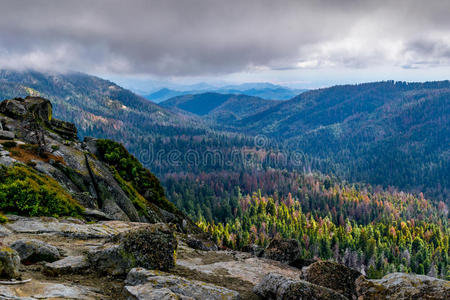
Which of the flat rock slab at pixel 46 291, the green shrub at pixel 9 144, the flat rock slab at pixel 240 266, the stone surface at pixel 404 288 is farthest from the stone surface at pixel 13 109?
the stone surface at pixel 404 288

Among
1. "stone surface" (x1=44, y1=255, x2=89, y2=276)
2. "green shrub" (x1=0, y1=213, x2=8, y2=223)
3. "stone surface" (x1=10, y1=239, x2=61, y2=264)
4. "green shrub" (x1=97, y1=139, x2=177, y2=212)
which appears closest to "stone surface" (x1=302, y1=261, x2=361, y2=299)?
"stone surface" (x1=44, y1=255, x2=89, y2=276)

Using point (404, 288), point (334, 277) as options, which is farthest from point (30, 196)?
point (404, 288)

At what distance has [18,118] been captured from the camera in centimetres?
5038

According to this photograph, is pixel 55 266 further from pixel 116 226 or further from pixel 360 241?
pixel 360 241

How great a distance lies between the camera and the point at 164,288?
45.0 ft

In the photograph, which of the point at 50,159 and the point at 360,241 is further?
the point at 360,241

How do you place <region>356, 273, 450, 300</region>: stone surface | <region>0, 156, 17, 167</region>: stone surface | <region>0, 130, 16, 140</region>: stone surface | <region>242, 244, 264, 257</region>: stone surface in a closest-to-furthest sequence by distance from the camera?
<region>356, 273, 450, 300</region>: stone surface, <region>0, 156, 17, 167</region>: stone surface, <region>242, 244, 264, 257</region>: stone surface, <region>0, 130, 16, 140</region>: stone surface

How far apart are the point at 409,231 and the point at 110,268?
235376mm

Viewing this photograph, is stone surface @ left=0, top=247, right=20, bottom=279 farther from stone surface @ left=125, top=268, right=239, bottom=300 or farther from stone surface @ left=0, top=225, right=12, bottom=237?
stone surface @ left=0, top=225, right=12, bottom=237

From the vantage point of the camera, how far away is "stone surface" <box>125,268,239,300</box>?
43.4ft

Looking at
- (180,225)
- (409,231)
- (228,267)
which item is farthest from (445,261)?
(228,267)

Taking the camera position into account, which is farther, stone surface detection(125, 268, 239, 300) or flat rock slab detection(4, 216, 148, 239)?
flat rock slab detection(4, 216, 148, 239)

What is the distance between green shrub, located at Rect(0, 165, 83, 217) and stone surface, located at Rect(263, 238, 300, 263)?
73.1 feet

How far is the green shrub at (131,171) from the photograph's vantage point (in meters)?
55.2
